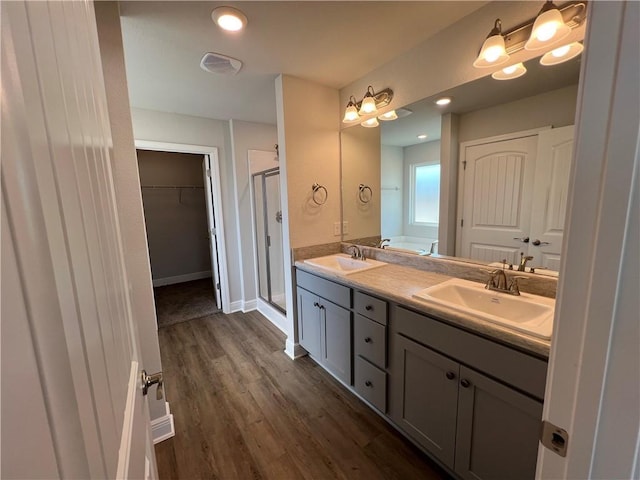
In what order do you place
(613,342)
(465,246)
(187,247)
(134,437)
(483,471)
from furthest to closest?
(187,247) < (465,246) < (483,471) < (134,437) < (613,342)

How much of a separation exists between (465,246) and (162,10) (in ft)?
7.15

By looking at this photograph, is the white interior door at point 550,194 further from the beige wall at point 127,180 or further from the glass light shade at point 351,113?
the beige wall at point 127,180

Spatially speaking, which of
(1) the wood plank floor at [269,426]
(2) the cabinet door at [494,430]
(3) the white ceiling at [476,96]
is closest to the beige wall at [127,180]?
(1) the wood plank floor at [269,426]

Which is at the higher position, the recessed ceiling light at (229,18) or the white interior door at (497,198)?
the recessed ceiling light at (229,18)

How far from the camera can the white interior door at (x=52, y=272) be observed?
210 mm

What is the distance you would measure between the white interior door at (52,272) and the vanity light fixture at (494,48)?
1.65 metres

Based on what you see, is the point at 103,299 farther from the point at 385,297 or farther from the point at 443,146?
the point at 443,146

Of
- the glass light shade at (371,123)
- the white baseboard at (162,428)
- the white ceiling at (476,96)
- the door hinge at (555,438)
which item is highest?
the glass light shade at (371,123)

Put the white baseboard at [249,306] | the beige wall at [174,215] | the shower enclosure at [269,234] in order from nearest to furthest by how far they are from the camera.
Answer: the shower enclosure at [269,234]
the white baseboard at [249,306]
the beige wall at [174,215]

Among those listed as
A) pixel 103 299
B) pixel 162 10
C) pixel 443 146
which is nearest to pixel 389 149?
pixel 443 146

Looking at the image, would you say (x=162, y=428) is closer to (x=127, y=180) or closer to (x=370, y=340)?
(x=370, y=340)

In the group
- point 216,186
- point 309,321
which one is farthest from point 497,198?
point 216,186

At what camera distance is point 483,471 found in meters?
1.23

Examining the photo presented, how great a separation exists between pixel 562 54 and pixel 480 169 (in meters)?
0.61
